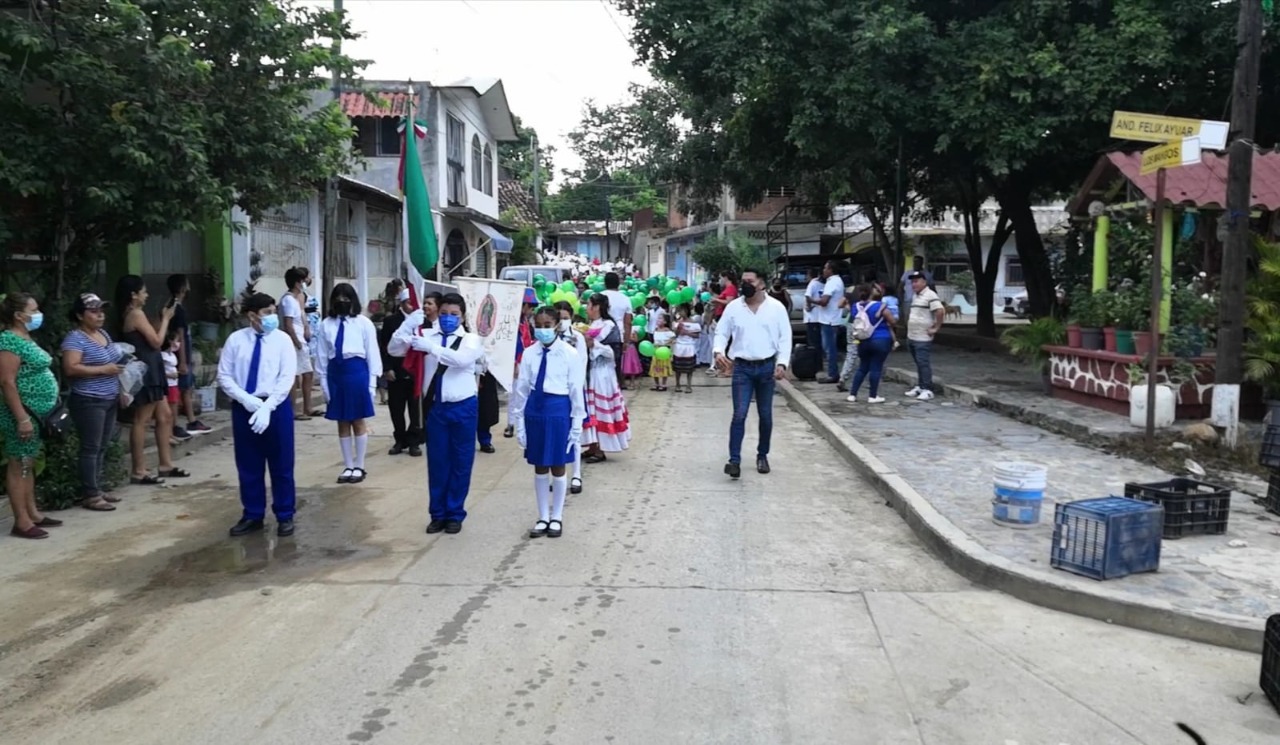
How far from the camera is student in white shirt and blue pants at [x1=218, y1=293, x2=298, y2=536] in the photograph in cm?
688

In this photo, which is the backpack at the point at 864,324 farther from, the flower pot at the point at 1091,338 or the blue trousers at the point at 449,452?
the blue trousers at the point at 449,452

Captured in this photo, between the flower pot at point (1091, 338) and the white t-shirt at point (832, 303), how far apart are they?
4.49 metres

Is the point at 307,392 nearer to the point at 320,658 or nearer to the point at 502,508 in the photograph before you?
the point at 502,508

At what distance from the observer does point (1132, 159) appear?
37.3 feet

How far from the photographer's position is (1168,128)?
27.9ft

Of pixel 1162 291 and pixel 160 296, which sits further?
pixel 160 296

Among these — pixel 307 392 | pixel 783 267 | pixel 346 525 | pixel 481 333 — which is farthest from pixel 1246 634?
pixel 783 267

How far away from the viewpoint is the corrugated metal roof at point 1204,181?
10.6 m

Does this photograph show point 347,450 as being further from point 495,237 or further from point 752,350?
point 495,237

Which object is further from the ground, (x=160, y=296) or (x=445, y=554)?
(x=160, y=296)

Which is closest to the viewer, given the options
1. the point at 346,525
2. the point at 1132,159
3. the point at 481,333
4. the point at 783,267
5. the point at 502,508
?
the point at 346,525

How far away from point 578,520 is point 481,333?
109 inches

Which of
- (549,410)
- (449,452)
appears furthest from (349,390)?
(549,410)

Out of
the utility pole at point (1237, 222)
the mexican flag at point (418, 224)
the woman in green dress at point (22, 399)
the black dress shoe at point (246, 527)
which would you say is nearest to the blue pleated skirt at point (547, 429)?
the black dress shoe at point (246, 527)
